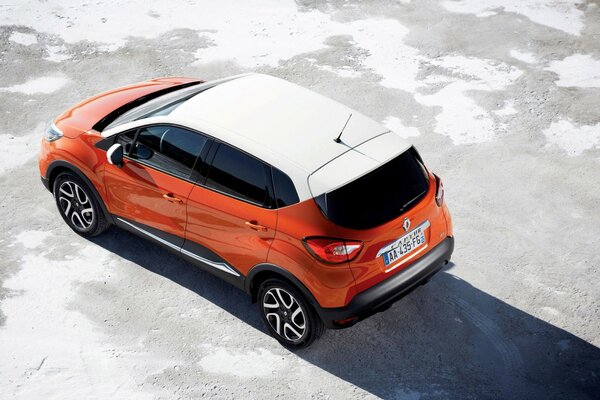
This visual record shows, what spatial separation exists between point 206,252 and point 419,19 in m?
6.76

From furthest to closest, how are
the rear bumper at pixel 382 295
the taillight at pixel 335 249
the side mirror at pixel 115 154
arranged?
the side mirror at pixel 115 154
the rear bumper at pixel 382 295
the taillight at pixel 335 249

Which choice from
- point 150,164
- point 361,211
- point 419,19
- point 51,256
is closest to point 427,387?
point 361,211

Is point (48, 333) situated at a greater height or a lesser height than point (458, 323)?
greater

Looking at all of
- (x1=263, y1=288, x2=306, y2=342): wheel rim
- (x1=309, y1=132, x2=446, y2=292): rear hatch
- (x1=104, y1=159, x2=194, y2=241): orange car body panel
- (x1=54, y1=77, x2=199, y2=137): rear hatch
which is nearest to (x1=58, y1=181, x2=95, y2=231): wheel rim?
(x1=104, y1=159, x2=194, y2=241): orange car body panel

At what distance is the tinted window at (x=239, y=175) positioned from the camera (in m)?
6.20

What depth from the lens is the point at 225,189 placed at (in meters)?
6.43

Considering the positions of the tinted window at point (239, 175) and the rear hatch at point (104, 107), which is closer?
the tinted window at point (239, 175)

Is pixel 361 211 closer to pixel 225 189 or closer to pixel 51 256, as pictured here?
pixel 225 189

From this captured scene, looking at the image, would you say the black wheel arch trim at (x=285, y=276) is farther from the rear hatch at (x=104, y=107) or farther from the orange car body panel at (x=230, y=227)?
the rear hatch at (x=104, y=107)

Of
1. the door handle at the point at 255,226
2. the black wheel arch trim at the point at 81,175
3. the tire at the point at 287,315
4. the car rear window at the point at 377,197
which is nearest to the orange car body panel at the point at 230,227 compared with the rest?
the door handle at the point at 255,226

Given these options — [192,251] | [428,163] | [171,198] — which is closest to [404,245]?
[192,251]

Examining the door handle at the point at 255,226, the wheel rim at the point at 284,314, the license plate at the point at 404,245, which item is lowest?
the wheel rim at the point at 284,314

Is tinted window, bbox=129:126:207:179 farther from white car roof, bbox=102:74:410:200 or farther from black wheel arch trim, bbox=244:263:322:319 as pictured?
black wheel arch trim, bbox=244:263:322:319

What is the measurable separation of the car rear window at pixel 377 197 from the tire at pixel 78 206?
8.87 feet
